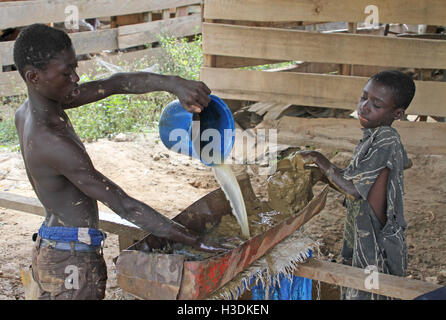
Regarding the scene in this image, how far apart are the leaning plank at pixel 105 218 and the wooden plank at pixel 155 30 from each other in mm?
5820

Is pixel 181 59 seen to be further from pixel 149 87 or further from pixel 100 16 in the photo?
pixel 149 87

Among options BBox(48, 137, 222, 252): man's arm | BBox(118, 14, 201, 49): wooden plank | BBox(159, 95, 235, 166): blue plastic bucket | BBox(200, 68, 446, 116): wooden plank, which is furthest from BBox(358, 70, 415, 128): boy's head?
BBox(118, 14, 201, 49): wooden plank

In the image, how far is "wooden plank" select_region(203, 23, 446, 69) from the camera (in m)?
4.20

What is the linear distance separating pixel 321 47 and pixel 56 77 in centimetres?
301

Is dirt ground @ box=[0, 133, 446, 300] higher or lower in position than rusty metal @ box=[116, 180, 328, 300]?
lower

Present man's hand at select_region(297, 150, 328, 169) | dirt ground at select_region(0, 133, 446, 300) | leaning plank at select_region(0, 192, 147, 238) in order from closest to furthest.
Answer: man's hand at select_region(297, 150, 328, 169) → leaning plank at select_region(0, 192, 147, 238) → dirt ground at select_region(0, 133, 446, 300)

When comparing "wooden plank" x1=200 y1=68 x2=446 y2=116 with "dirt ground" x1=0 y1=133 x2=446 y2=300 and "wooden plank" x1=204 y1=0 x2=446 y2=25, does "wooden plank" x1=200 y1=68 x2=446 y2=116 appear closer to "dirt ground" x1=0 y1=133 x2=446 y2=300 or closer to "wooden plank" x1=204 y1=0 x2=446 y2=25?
"wooden plank" x1=204 y1=0 x2=446 y2=25

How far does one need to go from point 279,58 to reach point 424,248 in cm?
218

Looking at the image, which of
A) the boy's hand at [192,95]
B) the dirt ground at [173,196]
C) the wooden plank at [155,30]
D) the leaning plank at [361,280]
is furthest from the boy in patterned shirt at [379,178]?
the wooden plank at [155,30]

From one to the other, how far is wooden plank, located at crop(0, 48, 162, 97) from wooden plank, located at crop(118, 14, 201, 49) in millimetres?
233

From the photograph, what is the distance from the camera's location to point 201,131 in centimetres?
267

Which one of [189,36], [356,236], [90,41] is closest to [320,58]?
[356,236]

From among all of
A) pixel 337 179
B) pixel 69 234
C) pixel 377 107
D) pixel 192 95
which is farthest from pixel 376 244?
pixel 69 234
